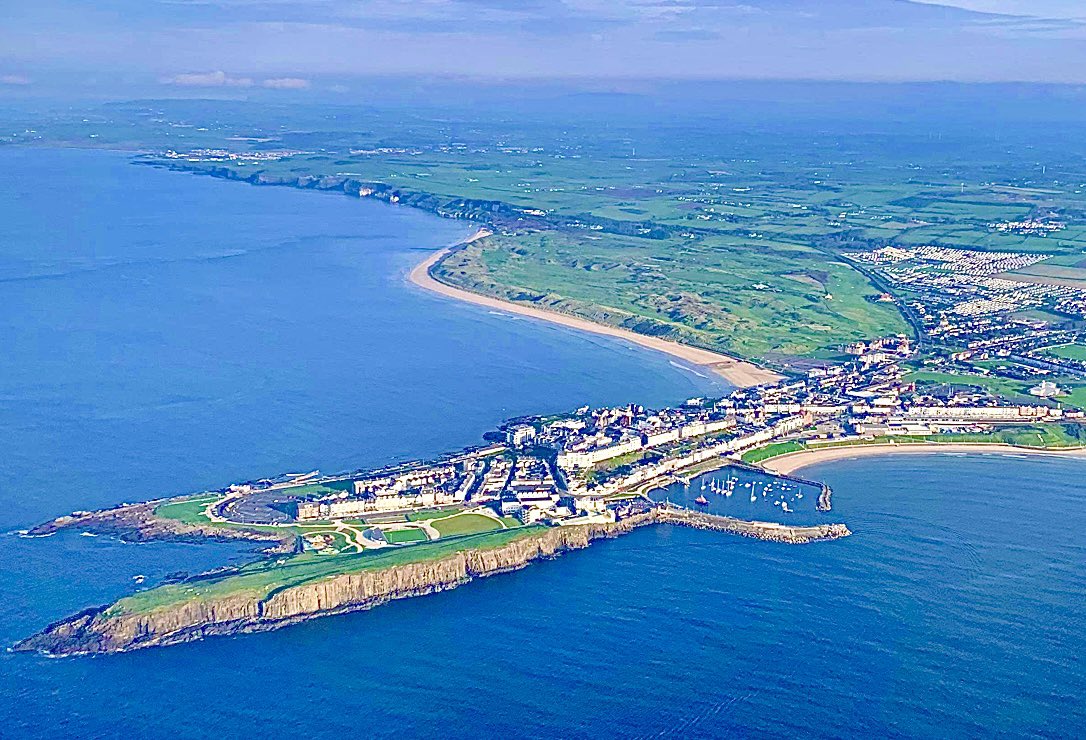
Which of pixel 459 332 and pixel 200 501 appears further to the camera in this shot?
pixel 459 332

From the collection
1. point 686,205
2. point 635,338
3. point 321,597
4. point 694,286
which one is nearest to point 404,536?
point 321,597

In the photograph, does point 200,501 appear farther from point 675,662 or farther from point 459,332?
point 459,332

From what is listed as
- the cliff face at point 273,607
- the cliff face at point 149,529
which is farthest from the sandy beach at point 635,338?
the cliff face at point 149,529

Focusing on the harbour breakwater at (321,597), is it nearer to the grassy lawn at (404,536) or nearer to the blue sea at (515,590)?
the blue sea at (515,590)

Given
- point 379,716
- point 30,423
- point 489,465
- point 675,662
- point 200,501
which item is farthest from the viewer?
point 30,423

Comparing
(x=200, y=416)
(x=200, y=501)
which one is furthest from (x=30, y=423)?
(x=200, y=501)

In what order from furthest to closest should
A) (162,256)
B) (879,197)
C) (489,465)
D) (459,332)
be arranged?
(879,197) < (162,256) < (459,332) < (489,465)

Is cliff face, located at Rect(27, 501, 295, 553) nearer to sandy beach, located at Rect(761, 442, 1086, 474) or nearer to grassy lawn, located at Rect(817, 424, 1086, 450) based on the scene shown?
sandy beach, located at Rect(761, 442, 1086, 474)
